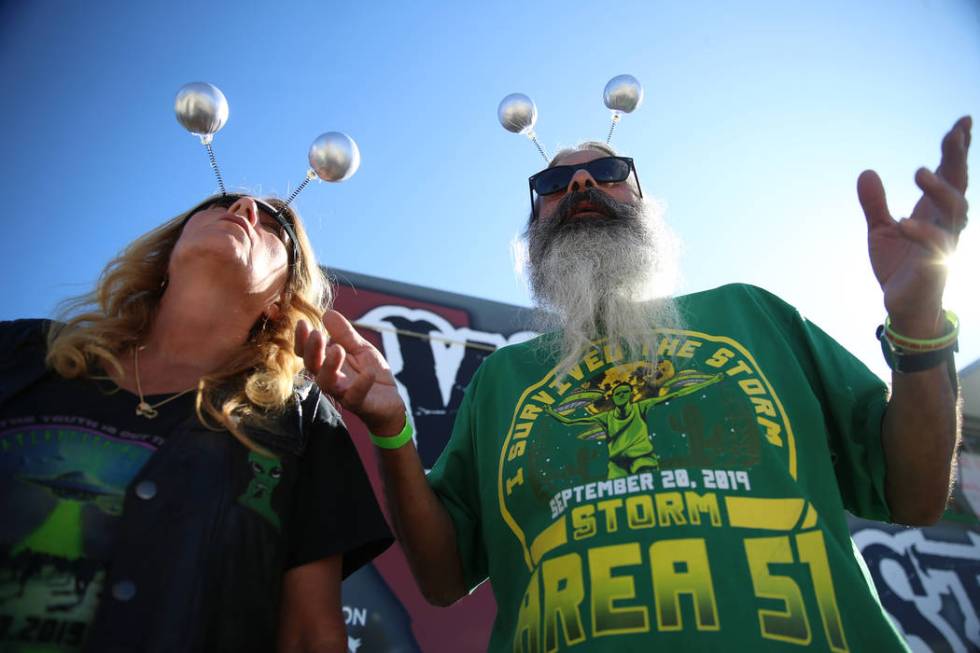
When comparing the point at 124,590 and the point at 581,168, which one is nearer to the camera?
the point at 124,590

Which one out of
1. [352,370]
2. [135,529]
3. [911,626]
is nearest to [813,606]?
[352,370]

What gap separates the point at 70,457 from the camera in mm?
1674

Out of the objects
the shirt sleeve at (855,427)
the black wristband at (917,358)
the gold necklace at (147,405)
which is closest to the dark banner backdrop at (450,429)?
the gold necklace at (147,405)

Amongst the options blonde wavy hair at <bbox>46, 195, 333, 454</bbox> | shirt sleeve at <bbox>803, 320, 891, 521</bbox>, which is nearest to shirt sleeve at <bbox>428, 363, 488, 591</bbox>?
blonde wavy hair at <bbox>46, 195, 333, 454</bbox>

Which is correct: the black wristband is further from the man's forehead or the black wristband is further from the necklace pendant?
the necklace pendant

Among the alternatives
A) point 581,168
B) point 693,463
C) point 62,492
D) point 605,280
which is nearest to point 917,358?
point 693,463

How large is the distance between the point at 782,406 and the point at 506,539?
82cm

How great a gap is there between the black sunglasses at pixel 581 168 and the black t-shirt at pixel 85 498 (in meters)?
1.51

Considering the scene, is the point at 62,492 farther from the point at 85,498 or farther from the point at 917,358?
the point at 917,358

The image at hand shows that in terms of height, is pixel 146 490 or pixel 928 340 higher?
pixel 928 340

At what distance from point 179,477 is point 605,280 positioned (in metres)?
1.56

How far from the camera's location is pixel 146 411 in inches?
71.6

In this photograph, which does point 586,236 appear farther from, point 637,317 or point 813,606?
point 813,606

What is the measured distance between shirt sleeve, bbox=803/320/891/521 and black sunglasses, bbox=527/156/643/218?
3.98 feet
